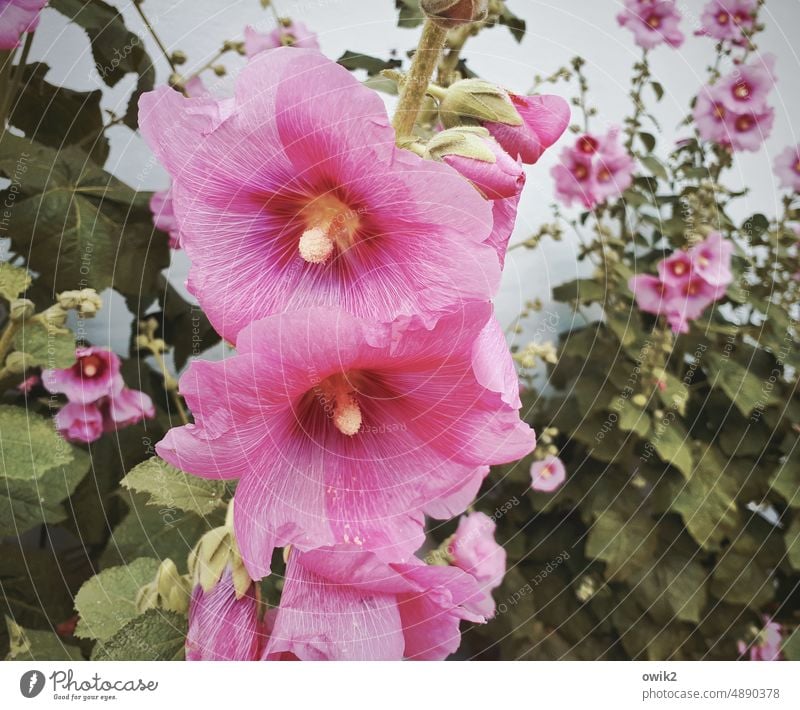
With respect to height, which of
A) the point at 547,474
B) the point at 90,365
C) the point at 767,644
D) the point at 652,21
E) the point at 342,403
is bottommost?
the point at 767,644

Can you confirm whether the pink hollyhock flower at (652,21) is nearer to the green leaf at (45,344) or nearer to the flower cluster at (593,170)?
the flower cluster at (593,170)

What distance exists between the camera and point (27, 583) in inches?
16.3

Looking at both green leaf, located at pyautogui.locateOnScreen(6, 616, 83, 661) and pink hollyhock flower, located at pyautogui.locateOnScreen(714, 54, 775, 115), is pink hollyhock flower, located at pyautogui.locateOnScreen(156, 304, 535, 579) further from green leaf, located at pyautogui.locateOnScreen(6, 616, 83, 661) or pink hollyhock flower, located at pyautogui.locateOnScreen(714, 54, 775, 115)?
pink hollyhock flower, located at pyautogui.locateOnScreen(714, 54, 775, 115)

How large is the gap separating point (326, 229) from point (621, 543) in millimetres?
477

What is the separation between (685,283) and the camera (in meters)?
0.61

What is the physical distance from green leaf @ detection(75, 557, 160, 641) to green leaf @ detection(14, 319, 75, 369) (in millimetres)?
109

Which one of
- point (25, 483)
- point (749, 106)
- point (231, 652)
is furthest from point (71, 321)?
point (749, 106)

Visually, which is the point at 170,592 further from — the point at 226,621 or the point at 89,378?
the point at 89,378

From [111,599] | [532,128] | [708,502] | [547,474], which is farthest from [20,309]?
[708,502]

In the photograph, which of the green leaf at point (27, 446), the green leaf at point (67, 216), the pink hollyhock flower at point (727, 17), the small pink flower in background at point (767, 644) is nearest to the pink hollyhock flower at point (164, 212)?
the green leaf at point (67, 216)

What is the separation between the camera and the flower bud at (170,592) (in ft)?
0.94

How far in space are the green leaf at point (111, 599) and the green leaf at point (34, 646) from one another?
7cm

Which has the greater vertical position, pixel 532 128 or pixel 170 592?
pixel 532 128
